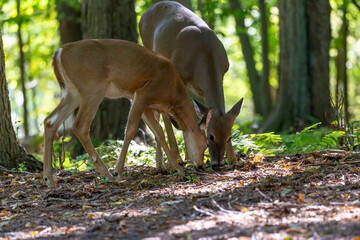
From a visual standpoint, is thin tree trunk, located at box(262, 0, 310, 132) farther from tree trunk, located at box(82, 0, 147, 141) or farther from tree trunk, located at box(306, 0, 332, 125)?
tree trunk, located at box(82, 0, 147, 141)

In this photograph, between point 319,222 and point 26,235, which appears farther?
point 26,235

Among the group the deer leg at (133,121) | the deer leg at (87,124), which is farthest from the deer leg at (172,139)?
the deer leg at (87,124)

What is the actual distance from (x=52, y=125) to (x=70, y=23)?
8.10 meters

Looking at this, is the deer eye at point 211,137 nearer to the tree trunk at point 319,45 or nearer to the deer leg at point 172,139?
the deer leg at point 172,139

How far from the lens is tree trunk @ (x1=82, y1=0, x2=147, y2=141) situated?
35.3ft

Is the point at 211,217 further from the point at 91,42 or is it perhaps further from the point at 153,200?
the point at 91,42

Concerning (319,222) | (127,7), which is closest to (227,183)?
(319,222)

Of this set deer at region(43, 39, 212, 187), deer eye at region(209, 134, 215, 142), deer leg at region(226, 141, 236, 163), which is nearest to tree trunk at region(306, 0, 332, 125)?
deer leg at region(226, 141, 236, 163)

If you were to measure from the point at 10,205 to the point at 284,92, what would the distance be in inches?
363

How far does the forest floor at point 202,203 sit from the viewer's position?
4082 mm

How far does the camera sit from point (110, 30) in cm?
1075

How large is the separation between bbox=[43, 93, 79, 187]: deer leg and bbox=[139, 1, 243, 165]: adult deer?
1.69 meters

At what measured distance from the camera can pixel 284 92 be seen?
534 inches

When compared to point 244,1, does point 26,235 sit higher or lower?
lower
